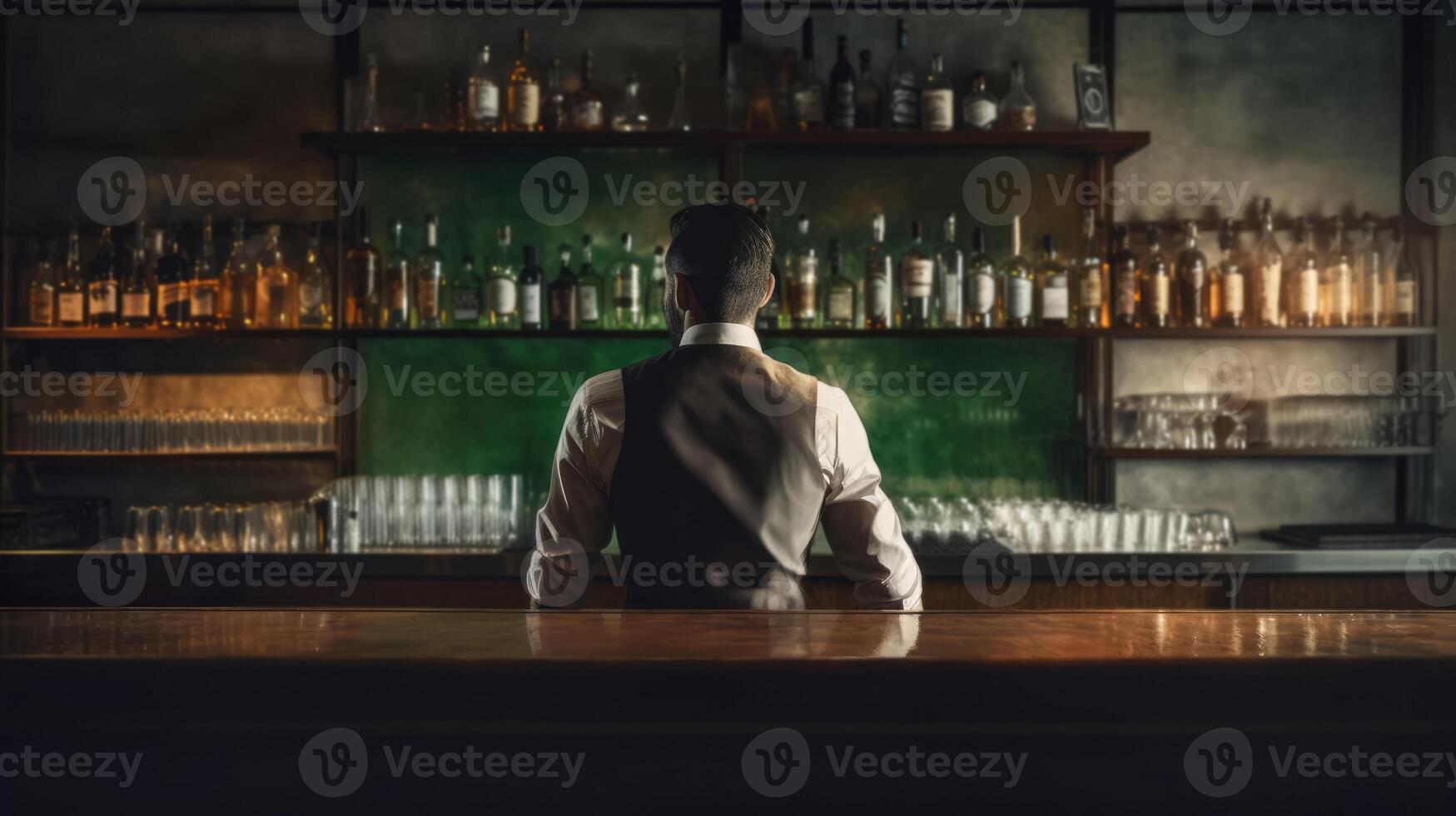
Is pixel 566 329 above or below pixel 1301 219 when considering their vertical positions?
below

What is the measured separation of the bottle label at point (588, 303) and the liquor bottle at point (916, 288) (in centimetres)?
91

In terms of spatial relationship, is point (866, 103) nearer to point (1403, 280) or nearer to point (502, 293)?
point (502, 293)

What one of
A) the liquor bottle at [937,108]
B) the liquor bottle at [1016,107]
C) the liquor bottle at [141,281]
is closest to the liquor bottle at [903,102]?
the liquor bottle at [937,108]

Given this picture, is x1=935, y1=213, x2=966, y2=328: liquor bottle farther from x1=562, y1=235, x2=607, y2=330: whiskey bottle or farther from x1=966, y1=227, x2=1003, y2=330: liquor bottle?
x1=562, y1=235, x2=607, y2=330: whiskey bottle

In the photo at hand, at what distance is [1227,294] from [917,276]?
0.92 m

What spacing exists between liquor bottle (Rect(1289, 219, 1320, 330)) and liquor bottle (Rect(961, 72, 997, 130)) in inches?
39.8

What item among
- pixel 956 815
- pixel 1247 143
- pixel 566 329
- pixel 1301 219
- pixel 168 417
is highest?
pixel 1247 143

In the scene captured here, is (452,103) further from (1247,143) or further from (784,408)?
(1247,143)

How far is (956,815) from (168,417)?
9.14ft

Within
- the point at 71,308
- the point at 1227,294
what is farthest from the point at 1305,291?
the point at 71,308

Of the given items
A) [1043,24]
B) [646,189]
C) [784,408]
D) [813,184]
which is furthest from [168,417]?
[1043,24]

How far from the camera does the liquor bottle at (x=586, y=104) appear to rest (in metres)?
2.89

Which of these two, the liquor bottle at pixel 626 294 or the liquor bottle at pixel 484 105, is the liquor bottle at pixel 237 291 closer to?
the liquor bottle at pixel 484 105

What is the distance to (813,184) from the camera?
3154mm
